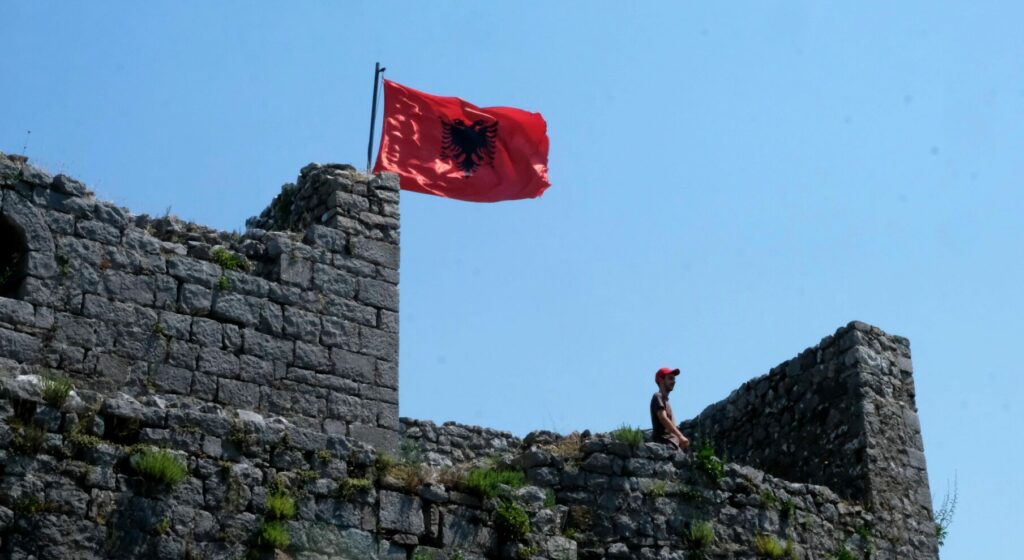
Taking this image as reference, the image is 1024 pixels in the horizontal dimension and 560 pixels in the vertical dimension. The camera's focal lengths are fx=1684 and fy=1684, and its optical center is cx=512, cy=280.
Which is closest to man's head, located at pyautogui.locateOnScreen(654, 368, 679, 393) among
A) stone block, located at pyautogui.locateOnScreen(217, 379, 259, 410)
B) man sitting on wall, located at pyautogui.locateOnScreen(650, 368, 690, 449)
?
man sitting on wall, located at pyautogui.locateOnScreen(650, 368, 690, 449)

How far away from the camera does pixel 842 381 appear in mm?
16984

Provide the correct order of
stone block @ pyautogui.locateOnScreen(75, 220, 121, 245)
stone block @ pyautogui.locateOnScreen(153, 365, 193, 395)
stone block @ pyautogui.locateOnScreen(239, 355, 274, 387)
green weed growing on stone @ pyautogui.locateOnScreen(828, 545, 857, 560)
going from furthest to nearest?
green weed growing on stone @ pyautogui.locateOnScreen(828, 545, 857, 560)
stone block @ pyautogui.locateOnScreen(239, 355, 274, 387)
stone block @ pyautogui.locateOnScreen(75, 220, 121, 245)
stone block @ pyautogui.locateOnScreen(153, 365, 193, 395)

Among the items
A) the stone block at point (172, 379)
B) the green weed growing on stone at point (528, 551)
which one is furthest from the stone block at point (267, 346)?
the green weed growing on stone at point (528, 551)

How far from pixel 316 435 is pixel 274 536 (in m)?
0.88

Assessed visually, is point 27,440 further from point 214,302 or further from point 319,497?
point 214,302

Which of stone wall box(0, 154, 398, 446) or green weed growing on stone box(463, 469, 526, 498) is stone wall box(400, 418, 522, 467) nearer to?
stone wall box(0, 154, 398, 446)

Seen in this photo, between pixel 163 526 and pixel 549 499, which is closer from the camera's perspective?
pixel 163 526

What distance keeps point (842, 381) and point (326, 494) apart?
699cm

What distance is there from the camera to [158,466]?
35.7 feet

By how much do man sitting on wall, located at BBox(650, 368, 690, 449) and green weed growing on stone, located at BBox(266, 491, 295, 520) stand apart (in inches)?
171

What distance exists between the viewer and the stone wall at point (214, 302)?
14.2 m

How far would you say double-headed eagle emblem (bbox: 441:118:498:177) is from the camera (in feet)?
62.3

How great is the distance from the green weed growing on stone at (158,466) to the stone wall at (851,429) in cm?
762

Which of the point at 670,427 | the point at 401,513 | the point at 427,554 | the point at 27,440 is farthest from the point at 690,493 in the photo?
the point at 27,440
